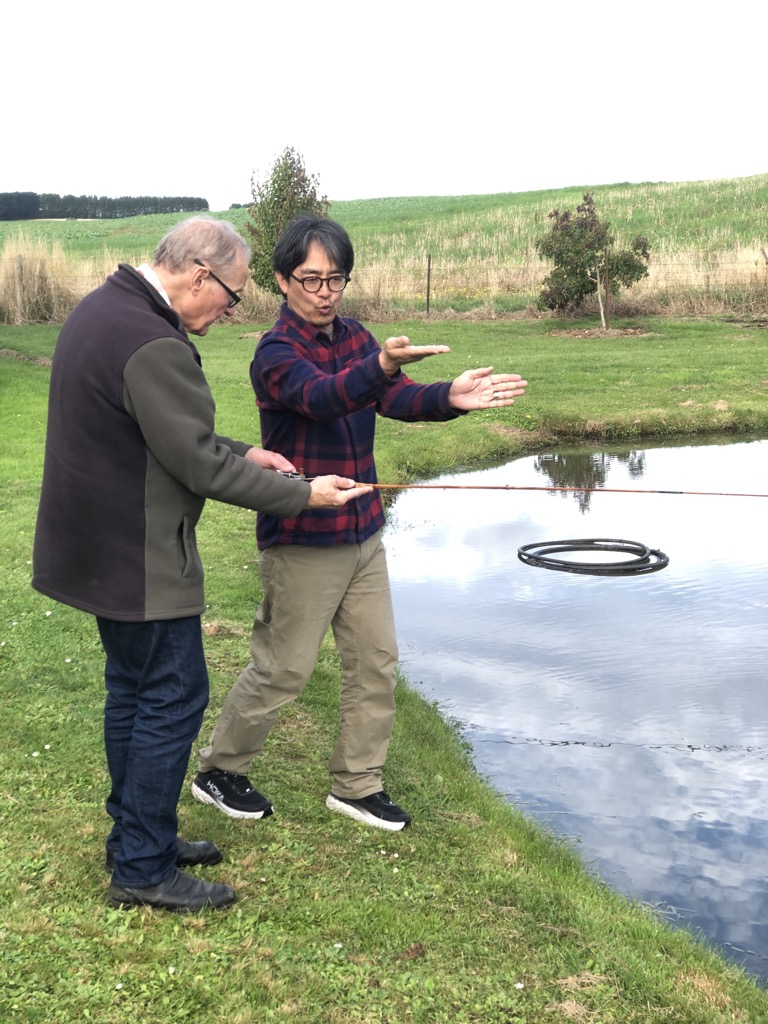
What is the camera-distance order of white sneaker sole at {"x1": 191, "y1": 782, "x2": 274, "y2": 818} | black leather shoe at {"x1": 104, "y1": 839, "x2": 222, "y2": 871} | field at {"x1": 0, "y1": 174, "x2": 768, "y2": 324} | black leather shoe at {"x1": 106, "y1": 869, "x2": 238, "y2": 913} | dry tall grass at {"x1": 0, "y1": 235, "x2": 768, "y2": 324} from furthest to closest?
field at {"x1": 0, "y1": 174, "x2": 768, "y2": 324} < dry tall grass at {"x1": 0, "y1": 235, "x2": 768, "y2": 324} < white sneaker sole at {"x1": 191, "y1": 782, "x2": 274, "y2": 818} < black leather shoe at {"x1": 104, "y1": 839, "x2": 222, "y2": 871} < black leather shoe at {"x1": 106, "y1": 869, "x2": 238, "y2": 913}

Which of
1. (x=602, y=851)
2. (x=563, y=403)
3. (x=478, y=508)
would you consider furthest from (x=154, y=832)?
(x=563, y=403)

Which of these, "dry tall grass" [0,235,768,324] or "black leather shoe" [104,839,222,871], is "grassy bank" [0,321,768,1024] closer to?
"black leather shoe" [104,839,222,871]

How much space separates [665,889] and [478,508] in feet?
22.6

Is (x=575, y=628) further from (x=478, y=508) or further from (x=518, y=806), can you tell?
(x=478, y=508)

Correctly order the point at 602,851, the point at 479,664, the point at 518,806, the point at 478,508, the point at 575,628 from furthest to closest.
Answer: the point at 478,508 < the point at 575,628 < the point at 479,664 < the point at 518,806 < the point at 602,851

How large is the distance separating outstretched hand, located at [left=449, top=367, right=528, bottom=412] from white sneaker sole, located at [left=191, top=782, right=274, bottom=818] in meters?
1.69

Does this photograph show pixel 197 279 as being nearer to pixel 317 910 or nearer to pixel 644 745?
pixel 317 910

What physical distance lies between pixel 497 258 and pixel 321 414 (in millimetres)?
30951


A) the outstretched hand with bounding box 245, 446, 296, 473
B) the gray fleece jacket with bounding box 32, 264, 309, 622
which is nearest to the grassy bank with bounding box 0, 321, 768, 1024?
the gray fleece jacket with bounding box 32, 264, 309, 622

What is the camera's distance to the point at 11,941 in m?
3.30

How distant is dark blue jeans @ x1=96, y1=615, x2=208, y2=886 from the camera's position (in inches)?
131

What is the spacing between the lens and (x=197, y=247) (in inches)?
129

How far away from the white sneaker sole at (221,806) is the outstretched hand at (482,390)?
169 centimetres

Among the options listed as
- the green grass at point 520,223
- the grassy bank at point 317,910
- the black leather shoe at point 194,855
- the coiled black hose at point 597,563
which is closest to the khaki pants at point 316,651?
the grassy bank at point 317,910
